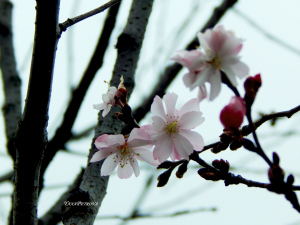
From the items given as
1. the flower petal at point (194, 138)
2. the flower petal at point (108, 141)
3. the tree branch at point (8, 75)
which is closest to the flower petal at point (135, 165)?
the flower petal at point (108, 141)

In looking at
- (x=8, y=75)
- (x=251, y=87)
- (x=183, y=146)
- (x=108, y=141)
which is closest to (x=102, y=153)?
(x=108, y=141)

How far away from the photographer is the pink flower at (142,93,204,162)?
0.91 m

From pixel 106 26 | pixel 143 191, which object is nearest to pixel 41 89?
pixel 106 26

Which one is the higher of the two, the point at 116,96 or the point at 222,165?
the point at 116,96

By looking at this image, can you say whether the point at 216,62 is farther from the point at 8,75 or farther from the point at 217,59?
the point at 8,75

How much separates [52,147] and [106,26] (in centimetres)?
84

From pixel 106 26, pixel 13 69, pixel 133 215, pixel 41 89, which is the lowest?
pixel 41 89

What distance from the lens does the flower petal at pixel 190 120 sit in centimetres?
96

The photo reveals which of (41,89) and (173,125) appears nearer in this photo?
(41,89)

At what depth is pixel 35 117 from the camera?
0.90m

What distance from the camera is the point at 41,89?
33.8 inches

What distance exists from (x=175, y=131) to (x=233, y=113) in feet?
0.96

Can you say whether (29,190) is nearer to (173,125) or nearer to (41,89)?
(41,89)

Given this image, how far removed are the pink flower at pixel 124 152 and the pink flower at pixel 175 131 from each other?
40mm
